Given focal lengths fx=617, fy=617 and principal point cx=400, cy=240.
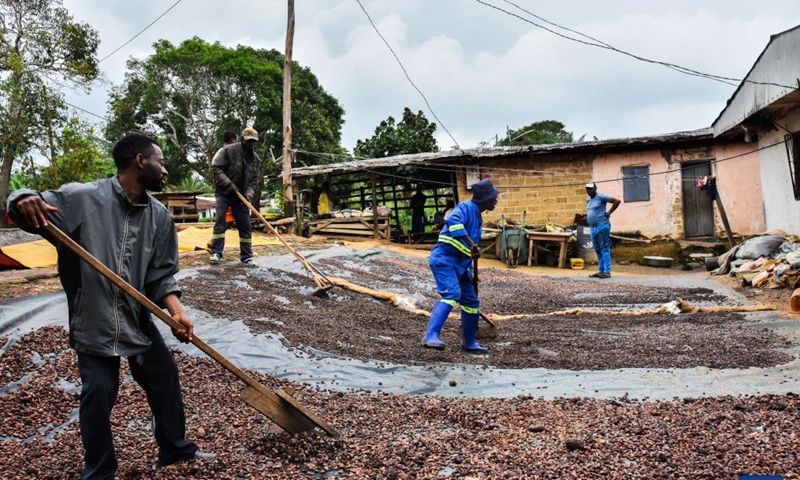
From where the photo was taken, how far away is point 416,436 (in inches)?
113

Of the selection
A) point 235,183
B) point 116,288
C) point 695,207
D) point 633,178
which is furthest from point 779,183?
point 116,288

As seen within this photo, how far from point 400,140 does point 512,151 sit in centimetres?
657

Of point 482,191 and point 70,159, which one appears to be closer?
point 482,191

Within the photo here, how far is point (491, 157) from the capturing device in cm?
1530

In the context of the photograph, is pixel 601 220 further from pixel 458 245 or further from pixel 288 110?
pixel 288 110

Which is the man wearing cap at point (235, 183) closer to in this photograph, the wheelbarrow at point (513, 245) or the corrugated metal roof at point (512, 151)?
the wheelbarrow at point (513, 245)

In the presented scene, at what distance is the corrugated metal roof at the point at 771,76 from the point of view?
734 cm

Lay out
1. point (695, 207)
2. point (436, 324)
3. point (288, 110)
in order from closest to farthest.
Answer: point (436, 324), point (288, 110), point (695, 207)

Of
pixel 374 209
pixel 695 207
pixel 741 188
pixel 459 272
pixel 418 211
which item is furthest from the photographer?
pixel 418 211

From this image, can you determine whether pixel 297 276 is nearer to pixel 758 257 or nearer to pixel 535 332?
pixel 535 332

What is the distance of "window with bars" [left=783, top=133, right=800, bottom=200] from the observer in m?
10.1

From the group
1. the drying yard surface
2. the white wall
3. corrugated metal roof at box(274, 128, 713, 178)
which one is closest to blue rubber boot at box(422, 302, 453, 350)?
the drying yard surface

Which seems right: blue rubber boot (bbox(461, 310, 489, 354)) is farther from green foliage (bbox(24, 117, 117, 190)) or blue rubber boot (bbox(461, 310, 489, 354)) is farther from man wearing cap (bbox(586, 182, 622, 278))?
green foliage (bbox(24, 117, 117, 190))

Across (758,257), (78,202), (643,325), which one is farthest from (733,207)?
(78,202)
